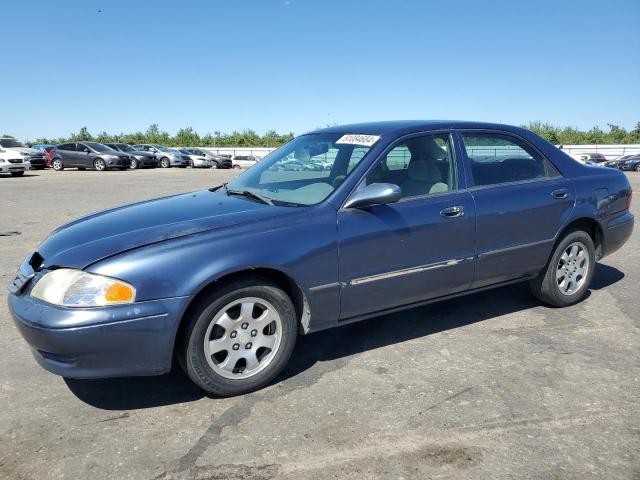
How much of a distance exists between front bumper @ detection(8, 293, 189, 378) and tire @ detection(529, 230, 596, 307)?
9.92 feet

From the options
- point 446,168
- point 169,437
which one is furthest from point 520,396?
point 169,437

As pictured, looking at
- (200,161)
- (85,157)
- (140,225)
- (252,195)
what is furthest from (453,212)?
(200,161)

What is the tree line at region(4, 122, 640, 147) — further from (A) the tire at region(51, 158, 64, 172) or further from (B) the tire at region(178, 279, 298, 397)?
(B) the tire at region(178, 279, 298, 397)

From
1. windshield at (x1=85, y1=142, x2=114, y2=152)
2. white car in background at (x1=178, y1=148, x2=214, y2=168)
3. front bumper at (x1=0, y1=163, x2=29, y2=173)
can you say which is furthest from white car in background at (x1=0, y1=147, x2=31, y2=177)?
white car in background at (x1=178, y1=148, x2=214, y2=168)

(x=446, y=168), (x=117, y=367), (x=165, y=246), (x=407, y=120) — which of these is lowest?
(x=117, y=367)

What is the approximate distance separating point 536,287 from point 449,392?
1.81m

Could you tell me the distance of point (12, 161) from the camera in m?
22.0

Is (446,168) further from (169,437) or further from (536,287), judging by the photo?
(169,437)

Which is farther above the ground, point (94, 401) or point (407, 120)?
point (407, 120)

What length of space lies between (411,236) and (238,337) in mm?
1291

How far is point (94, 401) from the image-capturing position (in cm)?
304

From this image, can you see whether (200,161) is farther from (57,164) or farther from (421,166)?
(421,166)

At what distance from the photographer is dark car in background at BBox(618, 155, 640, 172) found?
3228 centimetres

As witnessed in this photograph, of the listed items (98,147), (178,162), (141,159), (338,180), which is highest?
(98,147)
